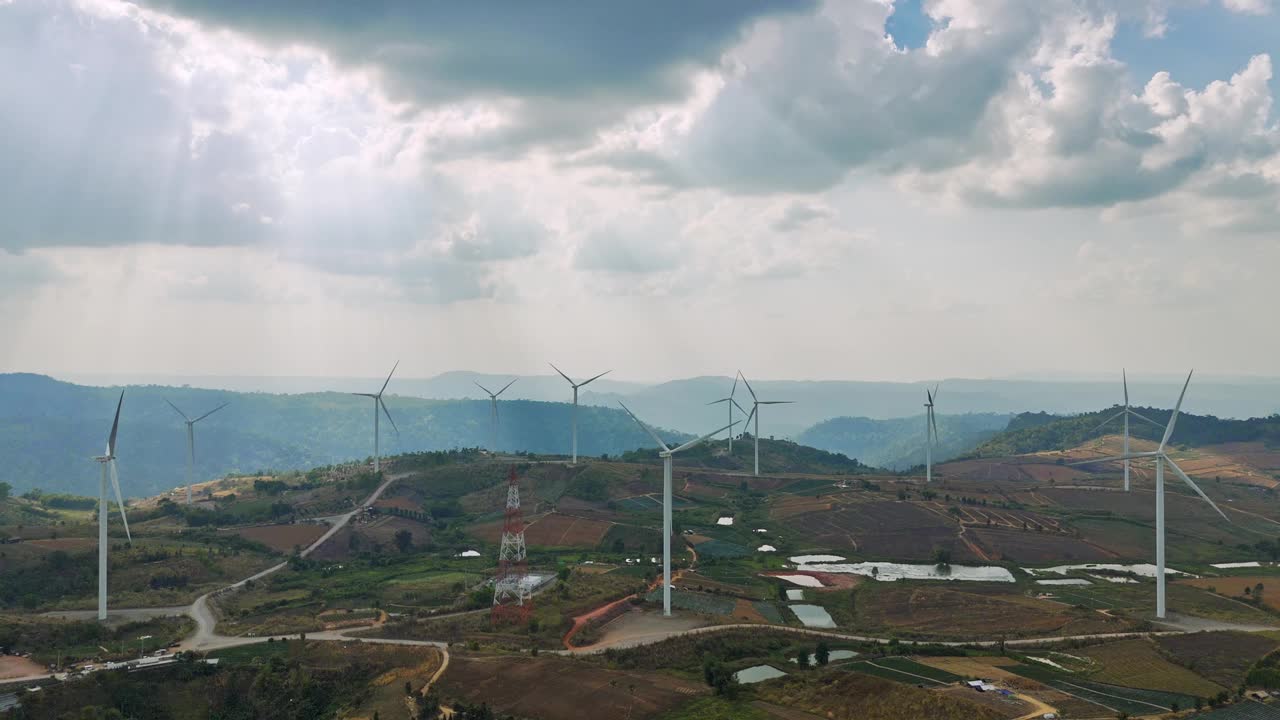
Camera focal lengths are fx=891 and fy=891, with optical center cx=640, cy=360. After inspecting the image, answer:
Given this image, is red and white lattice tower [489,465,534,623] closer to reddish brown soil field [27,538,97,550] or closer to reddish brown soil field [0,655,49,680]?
reddish brown soil field [0,655,49,680]

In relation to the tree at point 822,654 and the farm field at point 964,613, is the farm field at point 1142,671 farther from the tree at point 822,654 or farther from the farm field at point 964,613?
the tree at point 822,654

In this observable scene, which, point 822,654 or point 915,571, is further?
point 915,571

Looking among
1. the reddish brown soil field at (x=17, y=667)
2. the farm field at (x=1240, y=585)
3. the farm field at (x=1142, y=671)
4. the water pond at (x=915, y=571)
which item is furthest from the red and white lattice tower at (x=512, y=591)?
the farm field at (x=1240, y=585)

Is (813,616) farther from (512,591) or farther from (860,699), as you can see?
(860,699)

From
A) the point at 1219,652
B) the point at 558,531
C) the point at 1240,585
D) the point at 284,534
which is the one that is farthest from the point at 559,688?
the point at 284,534

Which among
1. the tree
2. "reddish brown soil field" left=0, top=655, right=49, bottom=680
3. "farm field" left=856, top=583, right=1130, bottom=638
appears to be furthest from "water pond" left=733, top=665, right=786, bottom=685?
"reddish brown soil field" left=0, top=655, right=49, bottom=680
